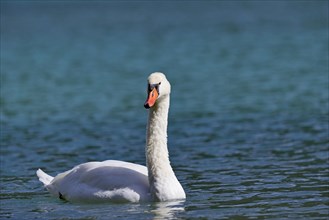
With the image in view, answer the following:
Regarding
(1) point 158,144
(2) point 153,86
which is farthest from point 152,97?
(1) point 158,144

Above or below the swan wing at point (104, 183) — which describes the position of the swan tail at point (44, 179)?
above

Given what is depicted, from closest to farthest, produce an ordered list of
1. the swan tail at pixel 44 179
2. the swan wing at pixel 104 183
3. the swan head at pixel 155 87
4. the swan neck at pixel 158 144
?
the swan head at pixel 155 87 < the swan wing at pixel 104 183 < the swan neck at pixel 158 144 < the swan tail at pixel 44 179

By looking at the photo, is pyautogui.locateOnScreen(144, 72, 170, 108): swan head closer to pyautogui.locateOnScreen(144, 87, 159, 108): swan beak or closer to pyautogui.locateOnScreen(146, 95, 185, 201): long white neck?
pyautogui.locateOnScreen(144, 87, 159, 108): swan beak

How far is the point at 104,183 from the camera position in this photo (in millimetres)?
14625

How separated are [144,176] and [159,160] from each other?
1.23 feet

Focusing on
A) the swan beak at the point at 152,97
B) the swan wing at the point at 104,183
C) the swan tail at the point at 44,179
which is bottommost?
the swan wing at the point at 104,183

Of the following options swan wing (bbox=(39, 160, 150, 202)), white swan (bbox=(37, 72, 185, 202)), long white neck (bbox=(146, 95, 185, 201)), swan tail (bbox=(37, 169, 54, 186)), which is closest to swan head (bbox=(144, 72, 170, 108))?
white swan (bbox=(37, 72, 185, 202))

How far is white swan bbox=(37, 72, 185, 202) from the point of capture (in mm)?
14281

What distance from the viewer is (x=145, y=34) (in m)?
53.1

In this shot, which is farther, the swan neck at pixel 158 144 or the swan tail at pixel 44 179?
the swan tail at pixel 44 179

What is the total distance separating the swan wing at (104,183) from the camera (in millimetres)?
14359

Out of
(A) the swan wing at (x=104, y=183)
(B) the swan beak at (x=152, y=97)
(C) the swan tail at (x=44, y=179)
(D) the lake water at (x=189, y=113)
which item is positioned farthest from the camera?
(C) the swan tail at (x=44, y=179)

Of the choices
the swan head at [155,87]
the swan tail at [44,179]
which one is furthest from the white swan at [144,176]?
the swan tail at [44,179]

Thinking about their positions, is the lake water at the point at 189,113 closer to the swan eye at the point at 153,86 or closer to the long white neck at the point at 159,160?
the long white neck at the point at 159,160
